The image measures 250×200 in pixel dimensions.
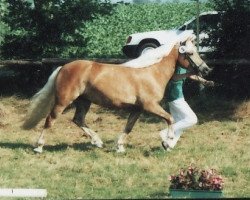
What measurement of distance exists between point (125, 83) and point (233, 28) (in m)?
5.97

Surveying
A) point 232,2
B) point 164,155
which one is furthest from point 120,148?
point 232,2

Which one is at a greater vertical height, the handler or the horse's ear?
the horse's ear

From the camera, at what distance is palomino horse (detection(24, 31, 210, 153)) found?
1033 centimetres

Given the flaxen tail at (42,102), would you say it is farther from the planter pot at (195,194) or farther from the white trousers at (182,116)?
the planter pot at (195,194)

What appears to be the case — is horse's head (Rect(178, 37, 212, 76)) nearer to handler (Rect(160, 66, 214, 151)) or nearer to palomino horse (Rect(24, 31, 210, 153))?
palomino horse (Rect(24, 31, 210, 153))

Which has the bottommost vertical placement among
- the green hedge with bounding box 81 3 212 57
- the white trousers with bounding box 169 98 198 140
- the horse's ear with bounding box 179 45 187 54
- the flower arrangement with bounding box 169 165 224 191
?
the green hedge with bounding box 81 3 212 57

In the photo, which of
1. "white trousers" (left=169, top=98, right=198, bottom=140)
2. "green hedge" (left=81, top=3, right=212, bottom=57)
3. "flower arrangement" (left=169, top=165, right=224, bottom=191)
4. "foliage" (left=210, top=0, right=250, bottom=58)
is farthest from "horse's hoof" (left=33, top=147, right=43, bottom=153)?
"green hedge" (left=81, top=3, right=212, bottom=57)

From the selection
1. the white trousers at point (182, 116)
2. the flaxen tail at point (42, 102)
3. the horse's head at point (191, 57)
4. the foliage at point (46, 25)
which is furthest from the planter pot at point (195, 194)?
the foliage at point (46, 25)

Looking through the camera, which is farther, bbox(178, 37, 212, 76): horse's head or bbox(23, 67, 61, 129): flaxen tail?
bbox(23, 67, 61, 129): flaxen tail

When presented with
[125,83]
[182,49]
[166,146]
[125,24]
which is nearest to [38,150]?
[125,83]

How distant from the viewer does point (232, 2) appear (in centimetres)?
1577

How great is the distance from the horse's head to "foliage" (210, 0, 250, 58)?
5.36 m

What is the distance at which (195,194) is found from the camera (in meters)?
7.31

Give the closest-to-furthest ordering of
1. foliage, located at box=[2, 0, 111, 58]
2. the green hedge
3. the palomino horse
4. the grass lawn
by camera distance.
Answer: the grass lawn, the palomino horse, foliage, located at box=[2, 0, 111, 58], the green hedge
